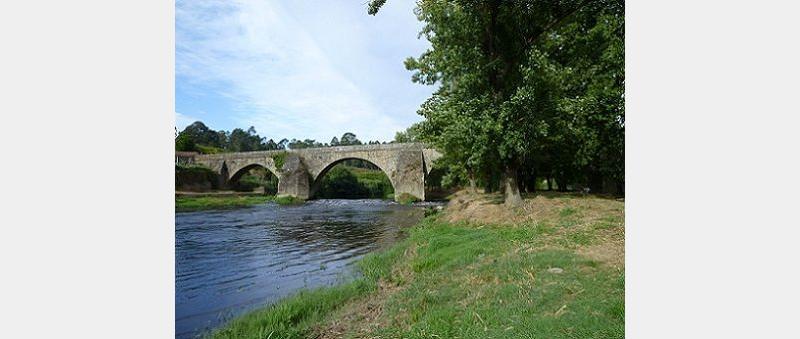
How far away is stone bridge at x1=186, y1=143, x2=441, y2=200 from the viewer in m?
37.8

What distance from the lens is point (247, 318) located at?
5.88m

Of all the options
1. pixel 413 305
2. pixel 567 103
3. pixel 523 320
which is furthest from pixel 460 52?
pixel 523 320

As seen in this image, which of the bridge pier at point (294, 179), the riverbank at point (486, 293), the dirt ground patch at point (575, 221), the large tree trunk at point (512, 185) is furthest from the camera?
the bridge pier at point (294, 179)

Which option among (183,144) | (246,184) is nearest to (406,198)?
(246,184)

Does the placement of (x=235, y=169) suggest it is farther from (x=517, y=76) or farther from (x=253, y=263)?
(x=517, y=76)

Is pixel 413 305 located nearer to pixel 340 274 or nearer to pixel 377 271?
pixel 377 271

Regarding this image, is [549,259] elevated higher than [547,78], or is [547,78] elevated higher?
[547,78]

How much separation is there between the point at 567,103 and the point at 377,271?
633 centimetres

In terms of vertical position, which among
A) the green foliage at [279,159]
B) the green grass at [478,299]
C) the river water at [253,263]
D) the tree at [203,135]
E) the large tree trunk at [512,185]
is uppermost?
the tree at [203,135]

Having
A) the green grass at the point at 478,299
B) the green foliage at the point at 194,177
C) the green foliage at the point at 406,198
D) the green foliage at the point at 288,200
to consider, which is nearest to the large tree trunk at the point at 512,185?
the green grass at the point at 478,299

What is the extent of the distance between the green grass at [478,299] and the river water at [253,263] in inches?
35.0

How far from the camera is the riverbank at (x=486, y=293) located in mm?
4039

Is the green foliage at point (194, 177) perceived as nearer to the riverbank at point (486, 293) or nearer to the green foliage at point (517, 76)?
the green foliage at point (517, 76)

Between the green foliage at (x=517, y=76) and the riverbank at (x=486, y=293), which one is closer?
the riverbank at (x=486, y=293)
